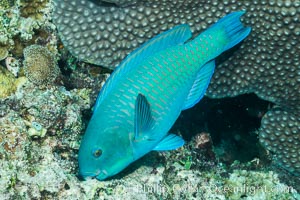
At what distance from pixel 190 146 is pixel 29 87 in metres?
1.97

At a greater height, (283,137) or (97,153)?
(97,153)

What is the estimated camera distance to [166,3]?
12.7 feet

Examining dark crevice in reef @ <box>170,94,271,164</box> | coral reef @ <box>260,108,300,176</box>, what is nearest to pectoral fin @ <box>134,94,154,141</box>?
dark crevice in reef @ <box>170,94,271,164</box>

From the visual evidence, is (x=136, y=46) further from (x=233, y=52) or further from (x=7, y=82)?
(x=7, y=82)

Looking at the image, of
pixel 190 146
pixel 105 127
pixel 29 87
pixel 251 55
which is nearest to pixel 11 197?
pixel 105 127

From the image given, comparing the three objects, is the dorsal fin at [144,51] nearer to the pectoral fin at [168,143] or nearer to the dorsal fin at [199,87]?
the dorsal fin at [199,87]

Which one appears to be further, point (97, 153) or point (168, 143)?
point (168, 143)

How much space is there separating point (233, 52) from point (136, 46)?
113 centimetres

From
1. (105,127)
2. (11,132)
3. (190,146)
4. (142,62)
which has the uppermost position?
(142,62)

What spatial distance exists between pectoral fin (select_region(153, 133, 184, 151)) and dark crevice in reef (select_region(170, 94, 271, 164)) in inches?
56.1

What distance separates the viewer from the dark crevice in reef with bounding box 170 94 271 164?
451cm

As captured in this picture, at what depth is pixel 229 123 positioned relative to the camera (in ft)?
16.5

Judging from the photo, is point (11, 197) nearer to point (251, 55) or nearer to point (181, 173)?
point (181, 173)

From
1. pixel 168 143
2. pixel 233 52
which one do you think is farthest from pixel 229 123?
pixel 168 143
